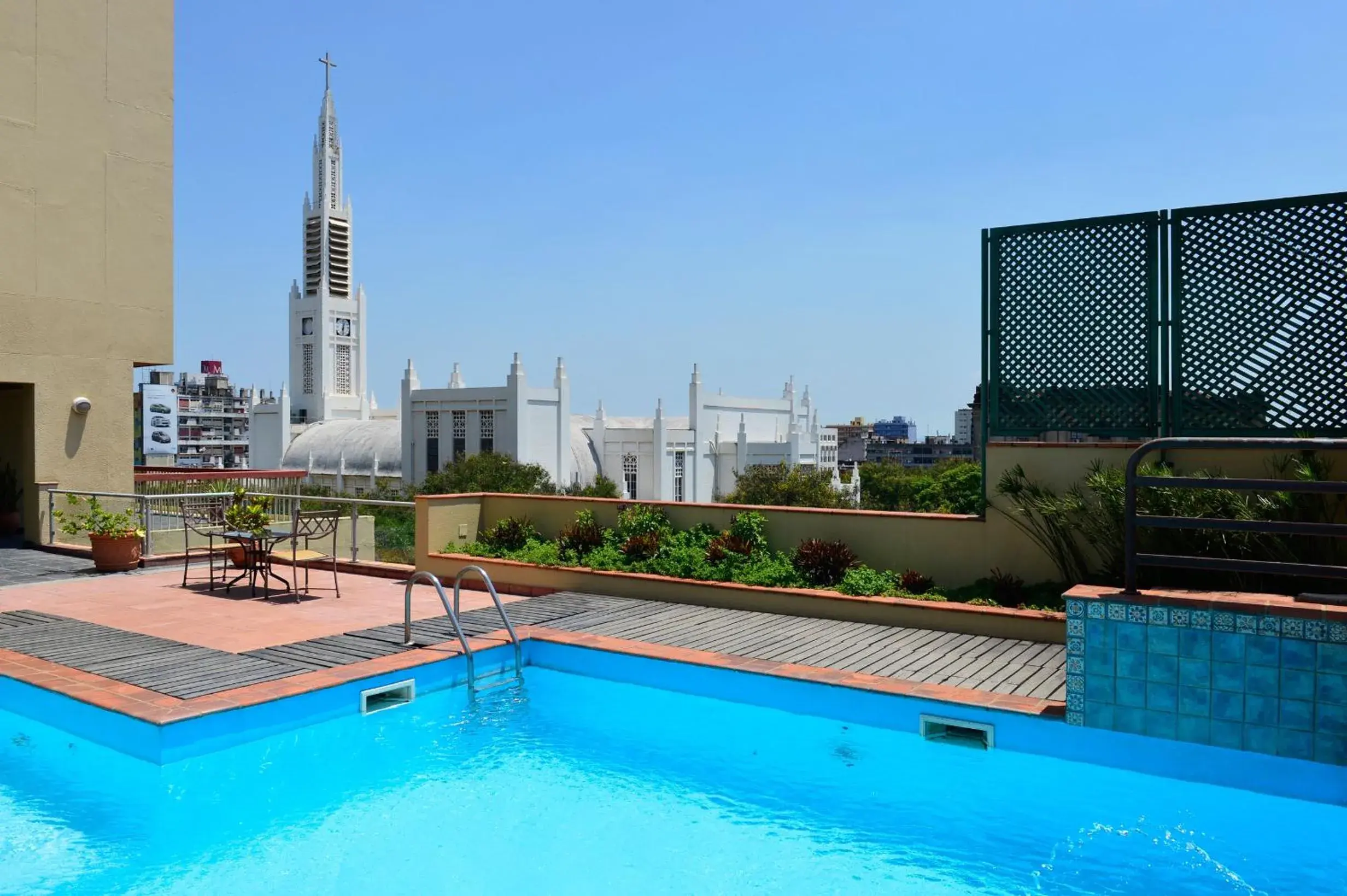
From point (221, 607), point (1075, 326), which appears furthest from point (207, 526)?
point (1075, 326)

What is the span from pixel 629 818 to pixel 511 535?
228 inches

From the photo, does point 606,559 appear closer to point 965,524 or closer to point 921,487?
point 965,524

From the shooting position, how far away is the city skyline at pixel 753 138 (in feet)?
35.8

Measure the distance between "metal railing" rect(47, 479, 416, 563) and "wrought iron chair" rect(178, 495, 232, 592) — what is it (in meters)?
0.13

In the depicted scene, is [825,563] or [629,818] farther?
[825,563]

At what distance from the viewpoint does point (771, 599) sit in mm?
8266

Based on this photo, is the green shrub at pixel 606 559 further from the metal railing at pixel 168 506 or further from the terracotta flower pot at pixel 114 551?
the terracotta flower pot at pixel 114 551

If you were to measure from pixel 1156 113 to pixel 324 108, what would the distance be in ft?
264

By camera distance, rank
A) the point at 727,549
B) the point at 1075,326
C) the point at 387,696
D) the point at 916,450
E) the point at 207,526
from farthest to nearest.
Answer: the point at 916,450 < the point at 207,526 < the point at 727,549 < the point at 1075,326 < the point at 387,696

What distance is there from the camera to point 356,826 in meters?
4.61

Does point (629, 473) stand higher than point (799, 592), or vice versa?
point (799, 592)

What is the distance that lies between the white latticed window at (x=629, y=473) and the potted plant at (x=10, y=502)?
54191 millimetres

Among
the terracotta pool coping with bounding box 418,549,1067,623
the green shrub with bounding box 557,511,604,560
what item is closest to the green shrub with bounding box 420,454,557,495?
the green shrub with bounding box 557,511,604,560

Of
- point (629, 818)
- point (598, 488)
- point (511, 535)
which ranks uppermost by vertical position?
point (511, 535)
